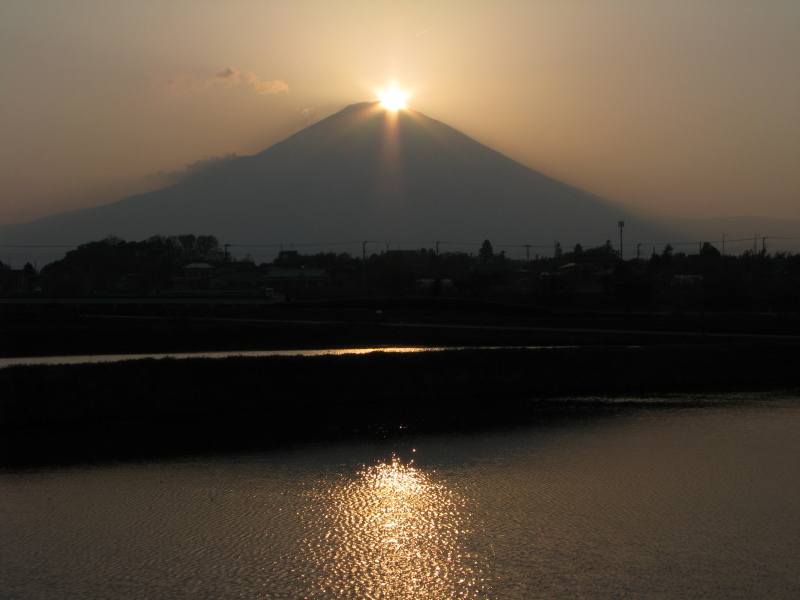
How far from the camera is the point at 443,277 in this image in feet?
375

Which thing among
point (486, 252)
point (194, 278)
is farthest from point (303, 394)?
point (486, 252)

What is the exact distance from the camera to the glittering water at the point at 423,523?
8.17 meters

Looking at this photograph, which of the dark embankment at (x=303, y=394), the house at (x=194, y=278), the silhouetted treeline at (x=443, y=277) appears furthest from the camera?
the house at (x=194, y=278)

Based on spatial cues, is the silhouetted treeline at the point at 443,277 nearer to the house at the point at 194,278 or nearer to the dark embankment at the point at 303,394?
the house at the point at 194,278

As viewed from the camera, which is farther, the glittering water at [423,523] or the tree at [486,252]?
the tree at [486,252]

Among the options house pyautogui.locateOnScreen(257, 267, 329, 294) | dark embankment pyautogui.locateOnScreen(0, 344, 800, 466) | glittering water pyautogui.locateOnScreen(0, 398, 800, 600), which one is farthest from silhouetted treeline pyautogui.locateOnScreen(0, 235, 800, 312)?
glittering water pyautogui.locateOnScreen(0, 398, 800, 600)

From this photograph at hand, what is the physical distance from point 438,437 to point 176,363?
8.02 meters

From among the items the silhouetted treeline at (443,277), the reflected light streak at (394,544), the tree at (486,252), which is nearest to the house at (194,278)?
the silhouetted treeline at (443,277)

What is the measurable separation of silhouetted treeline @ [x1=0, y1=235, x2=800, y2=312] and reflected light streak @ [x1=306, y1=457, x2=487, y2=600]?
48.0 m

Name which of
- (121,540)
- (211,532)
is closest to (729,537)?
(211,532)

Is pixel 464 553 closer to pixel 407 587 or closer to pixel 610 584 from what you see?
pixel 407 587

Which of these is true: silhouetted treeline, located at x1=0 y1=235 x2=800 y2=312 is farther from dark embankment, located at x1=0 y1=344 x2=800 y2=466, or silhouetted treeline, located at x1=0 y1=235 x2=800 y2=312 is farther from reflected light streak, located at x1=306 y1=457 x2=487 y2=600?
reflected light streak, located at x1=306 y1=457 x2=487 y2=600

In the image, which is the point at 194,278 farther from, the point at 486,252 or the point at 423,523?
the point at 423,523

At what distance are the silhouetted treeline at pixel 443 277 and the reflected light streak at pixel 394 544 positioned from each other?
48.0 meters
